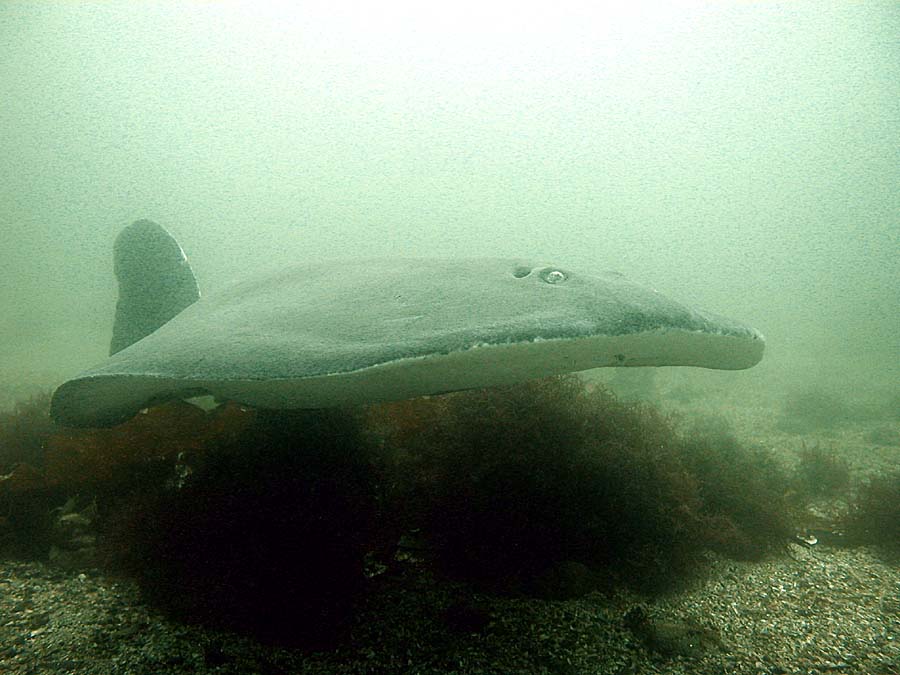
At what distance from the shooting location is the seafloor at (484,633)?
1.85 meters

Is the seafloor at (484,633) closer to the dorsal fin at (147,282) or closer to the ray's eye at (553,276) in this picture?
the ray's eye at (553,276)

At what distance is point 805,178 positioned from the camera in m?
89.4

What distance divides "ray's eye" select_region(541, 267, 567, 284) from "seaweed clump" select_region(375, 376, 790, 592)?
A: 4.38 feet

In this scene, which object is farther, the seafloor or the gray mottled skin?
the seafloor

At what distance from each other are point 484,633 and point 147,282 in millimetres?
4853

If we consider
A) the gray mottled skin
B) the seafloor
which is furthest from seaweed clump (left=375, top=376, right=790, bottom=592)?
the gray mottled skin

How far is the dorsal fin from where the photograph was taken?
180 inches

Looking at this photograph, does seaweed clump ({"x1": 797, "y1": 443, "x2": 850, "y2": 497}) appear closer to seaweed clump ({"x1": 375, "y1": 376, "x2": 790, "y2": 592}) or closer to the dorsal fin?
seaweed clump ({"x1": 375, "y1": 376, "x2": 790, "y2": 592})

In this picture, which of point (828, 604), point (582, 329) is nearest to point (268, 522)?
point (582, 329)

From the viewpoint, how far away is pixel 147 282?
4.69m

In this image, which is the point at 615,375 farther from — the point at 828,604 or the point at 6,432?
the point at 6,432

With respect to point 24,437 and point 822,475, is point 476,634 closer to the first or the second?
point 24,437

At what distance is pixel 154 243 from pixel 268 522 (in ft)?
13.1

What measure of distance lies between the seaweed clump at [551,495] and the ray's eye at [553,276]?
52.5 inches
